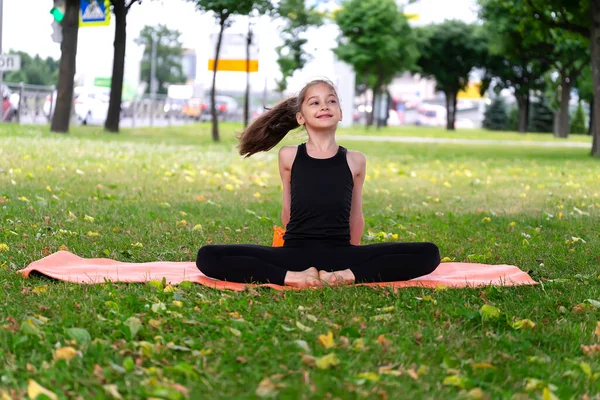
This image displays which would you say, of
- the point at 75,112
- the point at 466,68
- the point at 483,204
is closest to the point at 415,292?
the point at 483,204

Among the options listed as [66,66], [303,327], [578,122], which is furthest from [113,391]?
[578,122]

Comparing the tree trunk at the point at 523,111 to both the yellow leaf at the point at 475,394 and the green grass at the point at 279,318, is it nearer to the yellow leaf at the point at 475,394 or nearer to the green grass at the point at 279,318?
the green grass at the point at 279,318

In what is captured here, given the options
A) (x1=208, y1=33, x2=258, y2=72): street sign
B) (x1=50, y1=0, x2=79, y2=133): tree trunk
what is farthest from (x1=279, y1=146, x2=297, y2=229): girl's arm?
(x1=208, y1=33, x2=258, y2=72): street sign

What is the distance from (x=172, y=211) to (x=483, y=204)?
3.75 meters

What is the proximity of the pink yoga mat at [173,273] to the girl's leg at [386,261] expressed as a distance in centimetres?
6

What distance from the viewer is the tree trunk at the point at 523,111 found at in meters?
57.0

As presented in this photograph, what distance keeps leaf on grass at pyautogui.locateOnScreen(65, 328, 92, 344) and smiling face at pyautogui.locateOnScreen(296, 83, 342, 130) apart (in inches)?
89.9

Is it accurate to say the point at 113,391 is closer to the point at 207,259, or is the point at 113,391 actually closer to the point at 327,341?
the point at 327,341

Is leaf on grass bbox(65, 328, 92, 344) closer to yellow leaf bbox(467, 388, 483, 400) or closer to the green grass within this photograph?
the green grass

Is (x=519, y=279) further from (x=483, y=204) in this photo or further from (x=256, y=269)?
(x=483, y=204)

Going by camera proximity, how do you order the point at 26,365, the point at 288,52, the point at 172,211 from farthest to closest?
the point at 288,52
the point at 172,211
the point at 26,365

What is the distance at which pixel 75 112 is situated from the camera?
1378 inches

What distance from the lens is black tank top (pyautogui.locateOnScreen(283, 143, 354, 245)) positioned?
18.6 feet

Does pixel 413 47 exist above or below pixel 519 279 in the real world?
above
